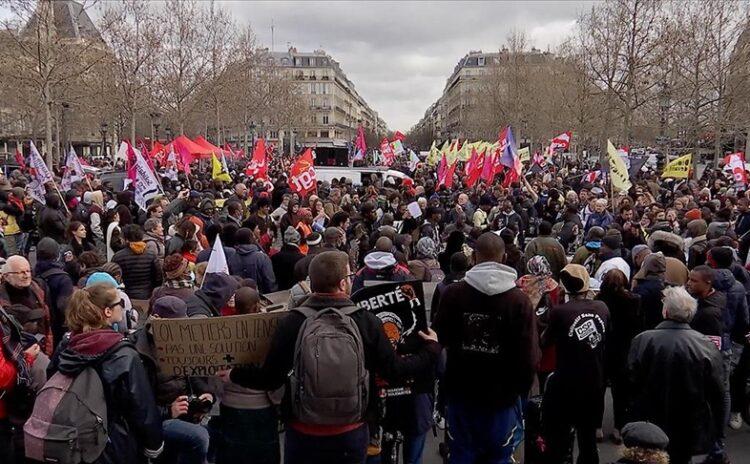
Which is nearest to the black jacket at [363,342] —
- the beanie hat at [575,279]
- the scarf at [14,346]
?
the scarf at [14,346]

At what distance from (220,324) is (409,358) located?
103 cm

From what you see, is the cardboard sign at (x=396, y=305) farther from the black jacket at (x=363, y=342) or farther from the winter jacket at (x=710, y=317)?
the winter jacket at (x=710, y=317)

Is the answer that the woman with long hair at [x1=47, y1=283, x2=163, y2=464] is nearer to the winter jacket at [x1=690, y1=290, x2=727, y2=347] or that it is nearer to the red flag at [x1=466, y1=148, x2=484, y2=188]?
the winter jacket at [x1=690, y1=290, x2=727, y2=347]

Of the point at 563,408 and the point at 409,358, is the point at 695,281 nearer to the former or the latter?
the point at 563,408

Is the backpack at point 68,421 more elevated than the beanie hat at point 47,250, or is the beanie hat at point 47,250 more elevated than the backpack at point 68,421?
the beanie hat at point 47,250

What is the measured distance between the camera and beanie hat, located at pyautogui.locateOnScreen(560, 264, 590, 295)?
4.66 m

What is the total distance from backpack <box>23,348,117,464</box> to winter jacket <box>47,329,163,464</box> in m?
0.05

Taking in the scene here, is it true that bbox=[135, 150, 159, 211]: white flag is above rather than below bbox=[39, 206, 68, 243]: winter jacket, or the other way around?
above

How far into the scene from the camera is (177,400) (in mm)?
3730

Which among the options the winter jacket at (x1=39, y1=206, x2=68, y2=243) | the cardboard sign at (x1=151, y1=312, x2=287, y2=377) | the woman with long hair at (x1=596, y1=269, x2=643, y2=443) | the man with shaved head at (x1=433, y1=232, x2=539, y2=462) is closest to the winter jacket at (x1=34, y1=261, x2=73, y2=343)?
the cardboard sign at (x1=151, y1=312, x2=287, y2=377)

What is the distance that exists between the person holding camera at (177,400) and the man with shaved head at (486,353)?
1545 millimetres

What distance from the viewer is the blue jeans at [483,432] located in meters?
3.95

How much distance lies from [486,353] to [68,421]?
7.49 feet

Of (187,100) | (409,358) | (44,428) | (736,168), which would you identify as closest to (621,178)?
(736,168)
